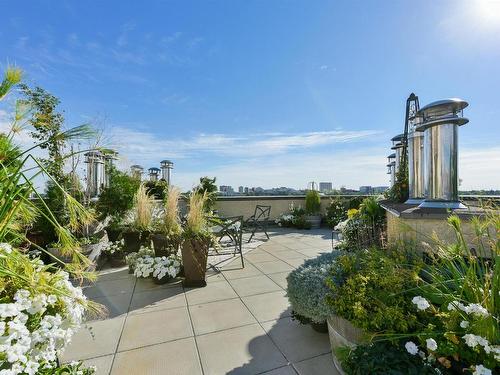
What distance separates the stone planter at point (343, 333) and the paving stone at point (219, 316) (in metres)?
0.91

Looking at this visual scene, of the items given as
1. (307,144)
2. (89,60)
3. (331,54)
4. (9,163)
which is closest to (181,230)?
(9,163)

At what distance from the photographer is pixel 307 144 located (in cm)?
1012

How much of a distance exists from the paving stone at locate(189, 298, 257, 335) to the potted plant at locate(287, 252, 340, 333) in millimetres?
618

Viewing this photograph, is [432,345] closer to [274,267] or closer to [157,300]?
[157,300]

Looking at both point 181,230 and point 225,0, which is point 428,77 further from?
point 181,230

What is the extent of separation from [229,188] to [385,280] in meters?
8.06

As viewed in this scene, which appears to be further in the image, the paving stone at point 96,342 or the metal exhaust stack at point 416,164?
the metal exhaust stack at point 416,164

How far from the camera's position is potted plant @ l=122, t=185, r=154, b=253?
171 inches

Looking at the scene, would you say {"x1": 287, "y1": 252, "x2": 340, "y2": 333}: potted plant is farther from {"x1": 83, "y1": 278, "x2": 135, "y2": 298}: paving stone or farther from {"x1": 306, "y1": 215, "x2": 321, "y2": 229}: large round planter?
{"x1": 306, "y1": 215, "x2": 321, "y2": 229}: large round planter

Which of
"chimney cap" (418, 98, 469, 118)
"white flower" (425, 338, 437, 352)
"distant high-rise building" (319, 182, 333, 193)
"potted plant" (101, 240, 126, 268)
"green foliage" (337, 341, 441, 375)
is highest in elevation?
"chimney cap" (418, 98, 469, 118)

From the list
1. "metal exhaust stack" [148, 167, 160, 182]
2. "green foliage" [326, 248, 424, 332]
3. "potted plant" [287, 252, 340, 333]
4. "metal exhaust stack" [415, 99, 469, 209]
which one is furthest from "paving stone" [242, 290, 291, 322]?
"metal exhaust stack" [148, 167, 160, 182]

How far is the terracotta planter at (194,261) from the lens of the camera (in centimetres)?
324

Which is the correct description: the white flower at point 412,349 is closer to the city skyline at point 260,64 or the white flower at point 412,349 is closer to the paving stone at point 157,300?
the city skyline at point 260,64

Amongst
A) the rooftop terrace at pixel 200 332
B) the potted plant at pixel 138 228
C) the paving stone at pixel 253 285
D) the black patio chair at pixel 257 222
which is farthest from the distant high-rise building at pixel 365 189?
the potted plant at pixel 138 228
